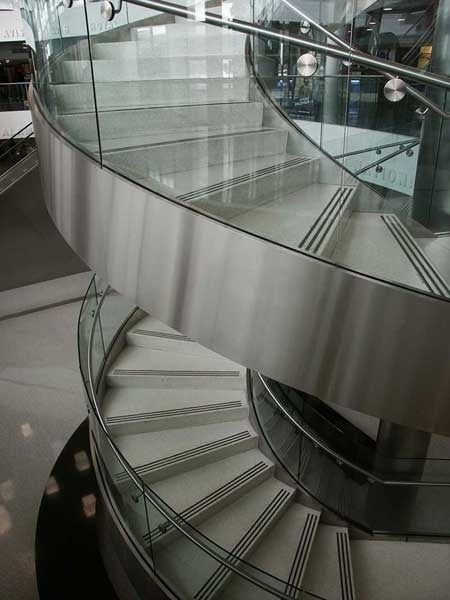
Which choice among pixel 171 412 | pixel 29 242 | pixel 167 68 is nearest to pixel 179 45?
pixel 167 68

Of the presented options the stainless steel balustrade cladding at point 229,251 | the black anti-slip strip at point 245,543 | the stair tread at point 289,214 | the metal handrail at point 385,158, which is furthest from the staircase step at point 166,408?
the metal handrail at point 385,158

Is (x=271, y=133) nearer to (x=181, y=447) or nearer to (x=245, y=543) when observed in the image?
(x=181, y=447)

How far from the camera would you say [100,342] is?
15.0 ft

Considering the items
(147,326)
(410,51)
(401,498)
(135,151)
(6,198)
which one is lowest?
(401,498)

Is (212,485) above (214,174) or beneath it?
beneath

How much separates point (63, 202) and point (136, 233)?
0.75 m

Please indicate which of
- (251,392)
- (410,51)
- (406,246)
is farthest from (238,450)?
(410,51)

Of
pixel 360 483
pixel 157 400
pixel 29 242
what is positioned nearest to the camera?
pixel 360 483

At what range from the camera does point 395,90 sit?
2.32 metres

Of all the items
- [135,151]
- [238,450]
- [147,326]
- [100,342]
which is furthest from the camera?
[147,326]

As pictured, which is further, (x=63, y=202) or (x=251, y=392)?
(x=251, y=392)

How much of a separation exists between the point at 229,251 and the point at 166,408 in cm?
261

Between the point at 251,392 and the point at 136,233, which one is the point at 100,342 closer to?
the point at 251,392

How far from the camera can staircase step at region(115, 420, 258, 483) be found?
388 cm
